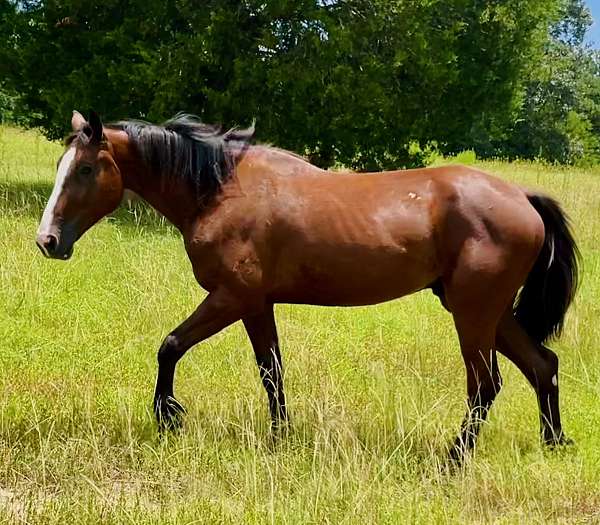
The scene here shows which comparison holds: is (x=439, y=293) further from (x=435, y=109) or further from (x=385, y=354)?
(x=435, y=109)

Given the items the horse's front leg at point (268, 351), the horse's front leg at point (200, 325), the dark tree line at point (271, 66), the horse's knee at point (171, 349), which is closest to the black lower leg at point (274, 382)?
the horse's front leg at point (268, 351)

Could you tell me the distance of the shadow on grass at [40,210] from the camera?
1042 centimetres

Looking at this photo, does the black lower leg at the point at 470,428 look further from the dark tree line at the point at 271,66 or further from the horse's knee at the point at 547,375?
the dark tree line at the point at 271,66

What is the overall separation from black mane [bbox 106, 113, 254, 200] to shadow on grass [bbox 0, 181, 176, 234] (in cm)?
511

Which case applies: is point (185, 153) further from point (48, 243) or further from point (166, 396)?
point (166, 396)

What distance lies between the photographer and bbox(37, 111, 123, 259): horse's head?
158 inches

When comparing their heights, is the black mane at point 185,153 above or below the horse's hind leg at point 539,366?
above

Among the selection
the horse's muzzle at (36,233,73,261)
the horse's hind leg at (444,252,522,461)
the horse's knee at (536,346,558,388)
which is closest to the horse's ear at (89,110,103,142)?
the horse's muzzle at (36,233,73,261)

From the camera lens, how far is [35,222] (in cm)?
978

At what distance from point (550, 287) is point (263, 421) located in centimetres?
181

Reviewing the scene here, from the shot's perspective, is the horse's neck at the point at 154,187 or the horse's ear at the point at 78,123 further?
the horse's neck at the point at 154,187

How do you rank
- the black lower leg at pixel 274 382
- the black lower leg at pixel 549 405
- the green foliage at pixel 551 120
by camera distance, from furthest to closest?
the green foliage at pixel 551 120 < the black lower leg at pixel 274 382 < the black lower leg at pixel 549 405

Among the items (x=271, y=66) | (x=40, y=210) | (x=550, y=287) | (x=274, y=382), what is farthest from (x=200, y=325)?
(x=271, y=66)

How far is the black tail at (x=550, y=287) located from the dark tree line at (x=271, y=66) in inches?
285
